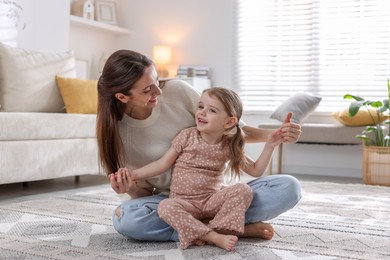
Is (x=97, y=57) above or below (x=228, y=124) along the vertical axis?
above

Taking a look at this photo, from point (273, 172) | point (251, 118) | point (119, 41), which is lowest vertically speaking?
point (273, 172)

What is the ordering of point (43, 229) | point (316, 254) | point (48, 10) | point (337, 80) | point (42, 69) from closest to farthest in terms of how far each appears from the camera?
point (316, 254) → point (43, 229) → point (42, 69) → point (48, 10) → point (337, 80)

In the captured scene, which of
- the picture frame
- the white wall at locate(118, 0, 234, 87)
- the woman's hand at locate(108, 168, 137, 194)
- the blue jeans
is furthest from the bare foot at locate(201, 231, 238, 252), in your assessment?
the picture frame

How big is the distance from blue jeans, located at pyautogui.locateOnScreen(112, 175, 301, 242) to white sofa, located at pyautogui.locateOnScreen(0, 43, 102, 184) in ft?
3.10

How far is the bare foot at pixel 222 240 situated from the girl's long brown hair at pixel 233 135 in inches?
10.1

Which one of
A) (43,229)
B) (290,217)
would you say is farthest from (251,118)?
(43,229)

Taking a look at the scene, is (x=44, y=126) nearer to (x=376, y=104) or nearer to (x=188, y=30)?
(x=376, y=104)

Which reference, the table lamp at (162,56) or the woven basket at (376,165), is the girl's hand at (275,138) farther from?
the table lamp at (162,56)

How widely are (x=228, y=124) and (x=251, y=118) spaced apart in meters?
3.43

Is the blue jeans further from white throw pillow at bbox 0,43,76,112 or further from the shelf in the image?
the shelf

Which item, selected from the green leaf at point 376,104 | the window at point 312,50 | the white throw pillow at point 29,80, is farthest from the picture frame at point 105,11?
the green leaf at point 376,104

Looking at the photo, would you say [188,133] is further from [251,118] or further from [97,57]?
[97,57]

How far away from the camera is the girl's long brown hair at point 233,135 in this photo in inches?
69.7

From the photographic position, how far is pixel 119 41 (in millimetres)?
5781
